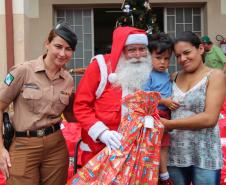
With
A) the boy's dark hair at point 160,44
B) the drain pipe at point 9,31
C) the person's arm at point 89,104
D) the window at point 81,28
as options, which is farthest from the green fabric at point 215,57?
the person's arm at point 89,104

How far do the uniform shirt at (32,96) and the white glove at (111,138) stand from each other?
41 cm

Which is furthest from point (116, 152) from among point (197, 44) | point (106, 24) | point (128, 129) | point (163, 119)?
point (106, 24)

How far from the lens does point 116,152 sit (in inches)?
98.7

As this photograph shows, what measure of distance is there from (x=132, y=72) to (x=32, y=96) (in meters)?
0.71

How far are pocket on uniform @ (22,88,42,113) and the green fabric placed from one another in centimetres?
542

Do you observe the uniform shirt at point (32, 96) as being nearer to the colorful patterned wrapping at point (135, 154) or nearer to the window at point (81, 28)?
the colorful patterned wrapping at point (135, 154)

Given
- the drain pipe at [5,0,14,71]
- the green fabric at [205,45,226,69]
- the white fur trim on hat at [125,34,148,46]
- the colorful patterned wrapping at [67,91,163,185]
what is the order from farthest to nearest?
1. the green fabric at [205,45,226,69]
2. the drain pipe at [5,0,14,71]
3. the white fur trim on hat at [125,34,148,46]
4. the colorful patterned wrapping at [67,91,163,185]

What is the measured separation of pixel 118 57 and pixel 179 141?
72 cm

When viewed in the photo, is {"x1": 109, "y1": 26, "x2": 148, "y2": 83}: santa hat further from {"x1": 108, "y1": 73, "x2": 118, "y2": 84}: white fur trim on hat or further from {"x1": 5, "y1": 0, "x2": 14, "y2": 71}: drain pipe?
{"x1": 5, "y1": 0, "x2": 14, "y2": 71}: drain pipe

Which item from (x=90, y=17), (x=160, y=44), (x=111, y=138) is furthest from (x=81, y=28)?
(x=111, y=138)

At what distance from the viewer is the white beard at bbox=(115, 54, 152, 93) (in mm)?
2738

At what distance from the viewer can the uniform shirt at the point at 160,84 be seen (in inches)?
109

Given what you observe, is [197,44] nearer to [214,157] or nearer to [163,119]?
Result: [163,119]

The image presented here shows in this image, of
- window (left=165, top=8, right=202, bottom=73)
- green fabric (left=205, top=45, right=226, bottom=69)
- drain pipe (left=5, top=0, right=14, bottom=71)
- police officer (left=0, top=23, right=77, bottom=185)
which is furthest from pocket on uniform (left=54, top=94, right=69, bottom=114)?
window (left=165, top=8, right=202, bottom=73)
